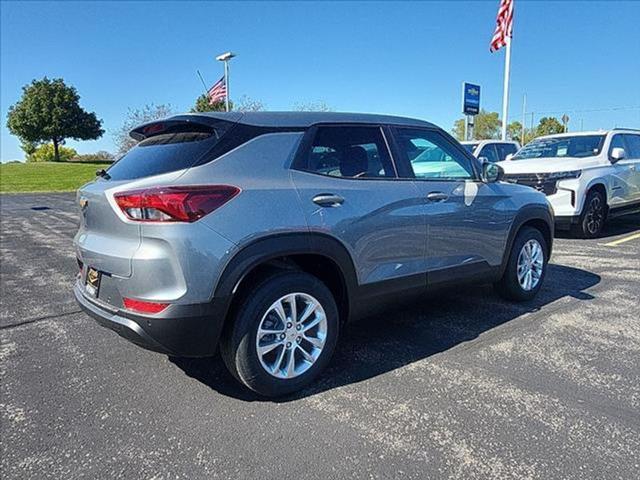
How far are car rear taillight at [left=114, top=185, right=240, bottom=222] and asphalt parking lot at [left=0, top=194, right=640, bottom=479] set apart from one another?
1.17 m

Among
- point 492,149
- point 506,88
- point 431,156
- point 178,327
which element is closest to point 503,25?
point 506,88

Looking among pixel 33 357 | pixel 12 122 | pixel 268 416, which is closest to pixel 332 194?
pixel 268 416

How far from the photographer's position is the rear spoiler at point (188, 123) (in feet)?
9.43

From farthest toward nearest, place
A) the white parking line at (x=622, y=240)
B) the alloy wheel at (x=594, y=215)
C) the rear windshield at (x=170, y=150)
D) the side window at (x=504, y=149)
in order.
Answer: the side window at (x=504, y=149)
the alloy wheel at (x=594, y=215)
the white parking line at (x=622, y=240)
the rear windshield at (x=170, y=150)

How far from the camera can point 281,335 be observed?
290 centimetres

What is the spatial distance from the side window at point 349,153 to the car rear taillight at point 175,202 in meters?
0.66

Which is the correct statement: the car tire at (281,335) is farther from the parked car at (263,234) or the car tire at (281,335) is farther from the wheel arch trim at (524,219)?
the wheel arch trim at (524,219)

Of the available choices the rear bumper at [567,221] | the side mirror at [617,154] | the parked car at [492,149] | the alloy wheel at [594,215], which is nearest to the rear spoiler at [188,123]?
the rear bumper at [567,221]

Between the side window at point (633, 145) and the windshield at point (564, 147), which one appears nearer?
the windshield at point (564, 147)

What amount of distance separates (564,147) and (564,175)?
145 centimetres

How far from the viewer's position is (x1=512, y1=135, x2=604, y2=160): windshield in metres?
8.93

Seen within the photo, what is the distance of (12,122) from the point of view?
56562mm

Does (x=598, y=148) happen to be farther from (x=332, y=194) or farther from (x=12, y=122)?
(x=12, y=122)

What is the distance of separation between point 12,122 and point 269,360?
219 feet
